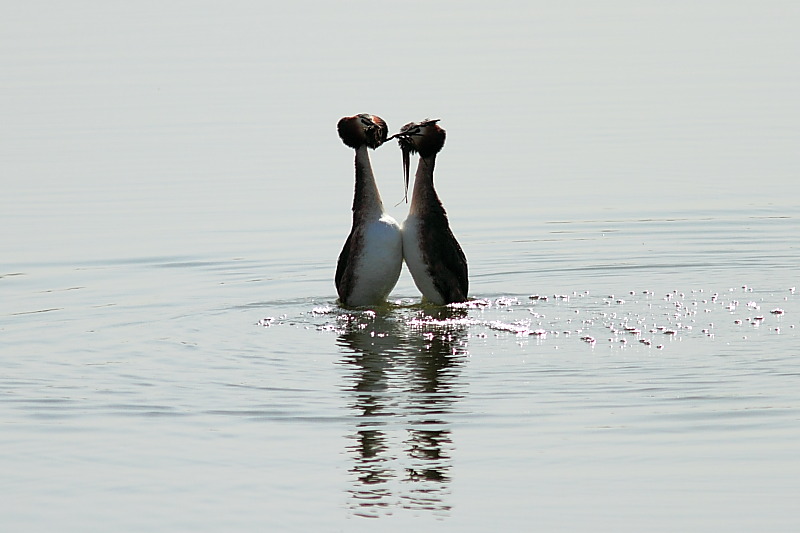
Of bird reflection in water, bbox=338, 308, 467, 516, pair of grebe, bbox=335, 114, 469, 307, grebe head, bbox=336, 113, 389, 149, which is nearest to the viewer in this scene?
bird reflection in water, bbox=338, 308, 467, 516

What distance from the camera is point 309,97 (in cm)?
2714

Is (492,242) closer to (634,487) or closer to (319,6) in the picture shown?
(634,487)

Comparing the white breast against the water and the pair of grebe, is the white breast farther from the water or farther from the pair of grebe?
the water

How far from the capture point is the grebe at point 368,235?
12930 millimetres

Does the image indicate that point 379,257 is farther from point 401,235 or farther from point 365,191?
point 365,191

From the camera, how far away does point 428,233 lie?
1291cm

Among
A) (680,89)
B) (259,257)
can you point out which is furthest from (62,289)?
(680,89)

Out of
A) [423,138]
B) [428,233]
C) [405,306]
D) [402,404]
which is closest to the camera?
[402,404]

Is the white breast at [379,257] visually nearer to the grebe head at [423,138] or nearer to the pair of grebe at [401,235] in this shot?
the pair of grebe at [401,235]

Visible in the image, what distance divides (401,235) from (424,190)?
0.43 metres

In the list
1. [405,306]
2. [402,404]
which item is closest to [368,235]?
[405,306]

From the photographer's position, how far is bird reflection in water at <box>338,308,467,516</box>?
8344 mm

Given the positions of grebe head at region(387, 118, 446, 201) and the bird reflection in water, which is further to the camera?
grebe head at region(387, 118, 446, 201)

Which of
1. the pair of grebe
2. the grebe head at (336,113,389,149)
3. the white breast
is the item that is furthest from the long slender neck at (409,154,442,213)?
the grebe head at (336,113,389,149)
